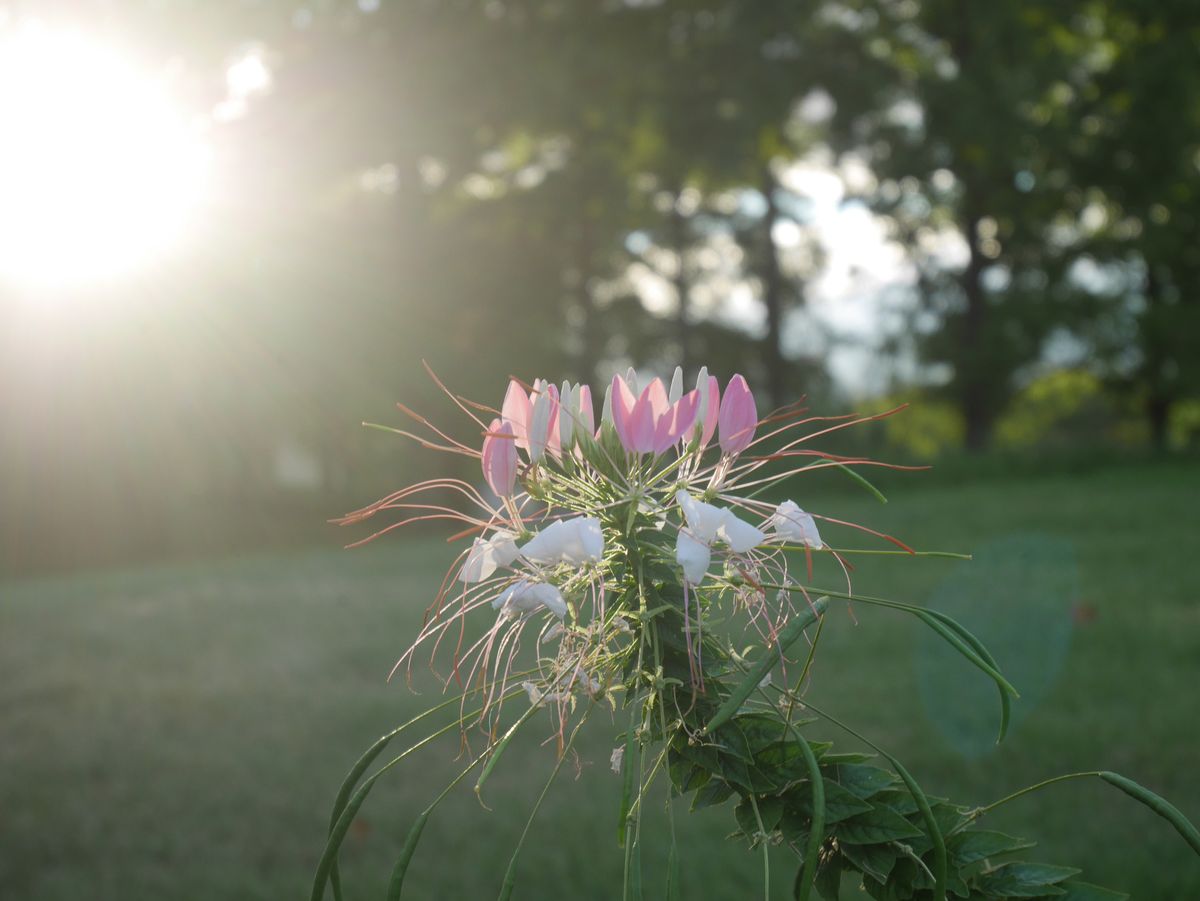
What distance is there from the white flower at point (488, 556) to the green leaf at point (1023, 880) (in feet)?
1.72

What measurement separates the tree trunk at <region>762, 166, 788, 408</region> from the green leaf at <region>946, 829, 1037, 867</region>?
16.3 meters

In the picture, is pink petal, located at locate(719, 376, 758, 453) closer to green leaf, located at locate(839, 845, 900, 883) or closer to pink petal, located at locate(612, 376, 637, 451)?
pink petal, located at locate(612, 376, 637, 451)

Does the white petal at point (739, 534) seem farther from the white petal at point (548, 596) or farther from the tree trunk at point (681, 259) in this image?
the tree trunk at point (681, 259)

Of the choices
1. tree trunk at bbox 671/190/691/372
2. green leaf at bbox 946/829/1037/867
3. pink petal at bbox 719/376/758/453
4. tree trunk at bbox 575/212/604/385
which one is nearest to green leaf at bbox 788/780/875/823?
green leaf at bbox 946/829/1037/867

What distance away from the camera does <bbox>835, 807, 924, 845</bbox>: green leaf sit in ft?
2.88

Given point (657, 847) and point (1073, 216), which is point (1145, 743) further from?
point (1073, 216)

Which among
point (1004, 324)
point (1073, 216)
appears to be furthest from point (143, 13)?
point (1073, 216)

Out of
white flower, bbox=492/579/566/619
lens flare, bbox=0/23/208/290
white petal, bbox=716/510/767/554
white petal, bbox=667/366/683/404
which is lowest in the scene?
white flower, bbox=492/579/566/619

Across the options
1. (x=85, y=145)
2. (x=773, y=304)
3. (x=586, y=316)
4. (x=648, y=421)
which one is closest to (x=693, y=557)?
(x=648, y=421)

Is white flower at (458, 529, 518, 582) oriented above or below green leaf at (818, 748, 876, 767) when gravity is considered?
above

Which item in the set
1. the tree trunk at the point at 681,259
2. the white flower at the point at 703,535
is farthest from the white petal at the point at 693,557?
the tree trunk at the point at 681,259

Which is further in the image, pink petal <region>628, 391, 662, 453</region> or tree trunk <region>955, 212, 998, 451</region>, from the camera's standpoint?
tree trunk <region>955, 212, 998, 451</region>

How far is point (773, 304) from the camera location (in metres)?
17.6

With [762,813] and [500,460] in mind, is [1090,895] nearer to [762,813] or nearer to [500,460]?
[762,813]
